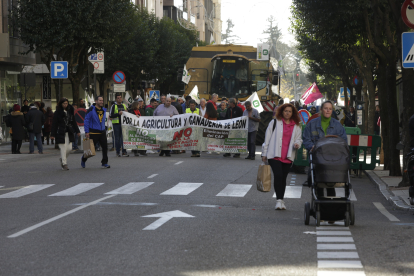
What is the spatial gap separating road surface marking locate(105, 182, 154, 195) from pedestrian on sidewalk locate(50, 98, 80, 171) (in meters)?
3.88

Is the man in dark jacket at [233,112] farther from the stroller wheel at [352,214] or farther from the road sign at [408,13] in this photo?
the stroller wheel at [352,214]

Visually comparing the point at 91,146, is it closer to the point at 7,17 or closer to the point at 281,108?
the point at 281,108

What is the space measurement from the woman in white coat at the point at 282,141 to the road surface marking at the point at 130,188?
137 inches

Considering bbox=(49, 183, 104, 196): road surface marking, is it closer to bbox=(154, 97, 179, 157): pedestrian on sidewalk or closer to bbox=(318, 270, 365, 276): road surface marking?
bbox=(318, 270, 365, 276): road surface marking

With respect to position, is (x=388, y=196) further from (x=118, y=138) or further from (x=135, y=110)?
(x=135, y=110)

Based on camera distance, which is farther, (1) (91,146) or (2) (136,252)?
(1) (91,146)

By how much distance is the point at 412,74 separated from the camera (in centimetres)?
1540

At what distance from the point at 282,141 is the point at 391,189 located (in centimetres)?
424

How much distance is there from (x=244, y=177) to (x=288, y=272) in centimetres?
1023

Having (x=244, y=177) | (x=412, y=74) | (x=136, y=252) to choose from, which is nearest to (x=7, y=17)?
(x=244, y=177)

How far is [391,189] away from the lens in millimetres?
14219

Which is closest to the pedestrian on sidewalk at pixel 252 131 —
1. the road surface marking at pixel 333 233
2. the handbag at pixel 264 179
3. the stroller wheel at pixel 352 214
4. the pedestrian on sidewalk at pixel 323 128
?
the handbag at pixel 264 179

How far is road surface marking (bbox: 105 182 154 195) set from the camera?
1351 cm

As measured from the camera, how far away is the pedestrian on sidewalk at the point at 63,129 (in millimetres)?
18250
